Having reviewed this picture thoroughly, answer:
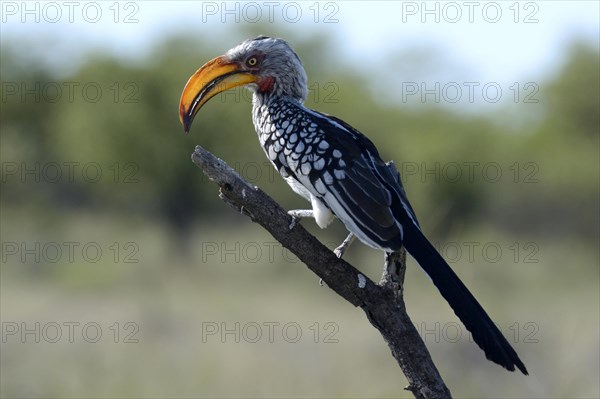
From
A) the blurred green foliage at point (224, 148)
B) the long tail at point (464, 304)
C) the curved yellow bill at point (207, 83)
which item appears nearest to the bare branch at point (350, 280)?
the long tail at point (464, 304)

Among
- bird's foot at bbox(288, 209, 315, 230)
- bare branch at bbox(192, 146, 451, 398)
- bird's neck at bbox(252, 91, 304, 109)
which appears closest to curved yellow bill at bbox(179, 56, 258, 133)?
bird's neck at bbox(252, 91, 304, 109)

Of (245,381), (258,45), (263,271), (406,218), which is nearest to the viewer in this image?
(406,218)

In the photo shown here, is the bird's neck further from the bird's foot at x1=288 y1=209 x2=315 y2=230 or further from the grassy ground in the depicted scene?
the grassy ground

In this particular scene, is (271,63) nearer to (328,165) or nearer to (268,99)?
(268,99)

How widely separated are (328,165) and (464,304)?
1.14 metres

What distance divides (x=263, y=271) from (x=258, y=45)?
15861 millimetres

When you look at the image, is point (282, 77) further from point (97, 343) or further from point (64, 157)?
point (64, 157)

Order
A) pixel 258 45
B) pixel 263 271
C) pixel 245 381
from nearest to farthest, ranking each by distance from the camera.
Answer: pixel 258 45, pixel 245 381, pixel 263 271

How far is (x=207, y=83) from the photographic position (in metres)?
5.78

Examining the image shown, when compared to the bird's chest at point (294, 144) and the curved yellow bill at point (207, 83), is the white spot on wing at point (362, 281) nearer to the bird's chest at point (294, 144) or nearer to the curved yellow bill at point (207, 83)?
the bird's chest at point (294, 144)

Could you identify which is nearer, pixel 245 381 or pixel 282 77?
pixel 282 77

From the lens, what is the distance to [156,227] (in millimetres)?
24766

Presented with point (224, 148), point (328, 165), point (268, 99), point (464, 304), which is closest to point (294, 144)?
point (328, 165)

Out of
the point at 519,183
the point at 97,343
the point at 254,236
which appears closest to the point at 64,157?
the point at 254,236
